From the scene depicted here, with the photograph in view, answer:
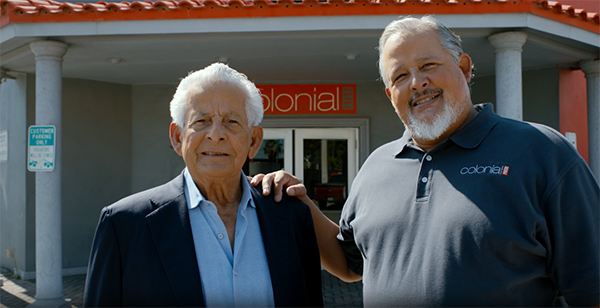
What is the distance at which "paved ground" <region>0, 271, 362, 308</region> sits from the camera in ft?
19.6

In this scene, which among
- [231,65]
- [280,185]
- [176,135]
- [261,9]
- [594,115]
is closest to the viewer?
[176,135]

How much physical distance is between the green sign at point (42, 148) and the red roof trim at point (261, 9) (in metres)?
1.24

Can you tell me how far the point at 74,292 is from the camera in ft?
21.2

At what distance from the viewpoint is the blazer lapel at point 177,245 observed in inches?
68.5

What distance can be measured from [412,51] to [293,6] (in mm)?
3221

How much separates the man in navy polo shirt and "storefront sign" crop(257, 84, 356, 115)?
584cm

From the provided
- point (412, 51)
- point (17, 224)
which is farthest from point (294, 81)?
point (412, 51)

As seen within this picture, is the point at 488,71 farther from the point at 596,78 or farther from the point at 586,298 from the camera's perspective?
the point at 586,298

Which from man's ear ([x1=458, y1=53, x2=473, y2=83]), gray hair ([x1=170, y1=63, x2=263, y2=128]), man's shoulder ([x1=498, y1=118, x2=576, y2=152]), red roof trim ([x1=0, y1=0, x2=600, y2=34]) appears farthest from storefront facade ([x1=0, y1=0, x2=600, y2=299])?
man's shoulder ([x1=498, y1=118, x2=576, y2=152])

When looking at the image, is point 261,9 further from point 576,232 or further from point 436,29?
point 576,232

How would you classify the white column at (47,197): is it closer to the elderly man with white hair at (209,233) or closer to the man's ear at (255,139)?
the elderly man with white hair at (209,233)

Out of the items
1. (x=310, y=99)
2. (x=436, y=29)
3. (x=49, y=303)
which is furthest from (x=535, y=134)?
(x=310, y=99)

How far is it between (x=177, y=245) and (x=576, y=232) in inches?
60.2

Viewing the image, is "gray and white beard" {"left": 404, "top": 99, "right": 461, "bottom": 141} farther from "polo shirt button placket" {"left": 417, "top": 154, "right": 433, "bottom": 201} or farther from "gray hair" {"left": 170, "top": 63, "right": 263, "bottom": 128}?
"gray hair" {"left": 170, "top": 63, "right": 263, "bottom": 128}
